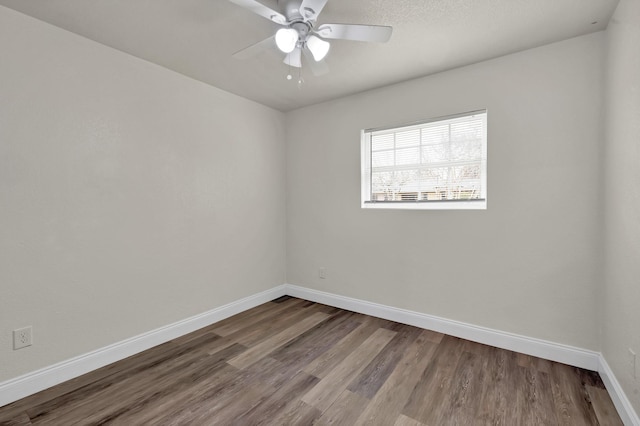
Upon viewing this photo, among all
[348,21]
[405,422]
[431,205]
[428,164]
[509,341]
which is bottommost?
[405,422]

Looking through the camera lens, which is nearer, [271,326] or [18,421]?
[18,421]

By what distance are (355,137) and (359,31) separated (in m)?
1.65

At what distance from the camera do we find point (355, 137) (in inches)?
131

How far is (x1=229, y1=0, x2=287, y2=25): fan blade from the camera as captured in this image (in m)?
1.49

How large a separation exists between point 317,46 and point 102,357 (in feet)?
9.11

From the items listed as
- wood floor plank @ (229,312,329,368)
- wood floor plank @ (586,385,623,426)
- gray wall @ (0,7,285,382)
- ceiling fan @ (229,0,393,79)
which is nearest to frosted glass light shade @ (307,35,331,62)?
ceiling fan @ (229,0,393,79)

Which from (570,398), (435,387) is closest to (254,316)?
(435,387)

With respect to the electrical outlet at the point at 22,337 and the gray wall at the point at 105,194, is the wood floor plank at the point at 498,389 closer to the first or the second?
the gray wall at the point at 105,194

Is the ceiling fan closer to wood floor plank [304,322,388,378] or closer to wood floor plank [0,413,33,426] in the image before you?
wood floor plank [304,322,388,378]

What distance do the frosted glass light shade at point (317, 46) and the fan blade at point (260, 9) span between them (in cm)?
19

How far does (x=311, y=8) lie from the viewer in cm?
158

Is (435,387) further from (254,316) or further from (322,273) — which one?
(254,316)

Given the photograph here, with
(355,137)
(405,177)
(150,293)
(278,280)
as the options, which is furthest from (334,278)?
(150,293)

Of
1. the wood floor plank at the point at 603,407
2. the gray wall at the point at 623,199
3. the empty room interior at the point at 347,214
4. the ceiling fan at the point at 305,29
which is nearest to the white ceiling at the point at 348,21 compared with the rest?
the empty room interior at the point at 347,214
